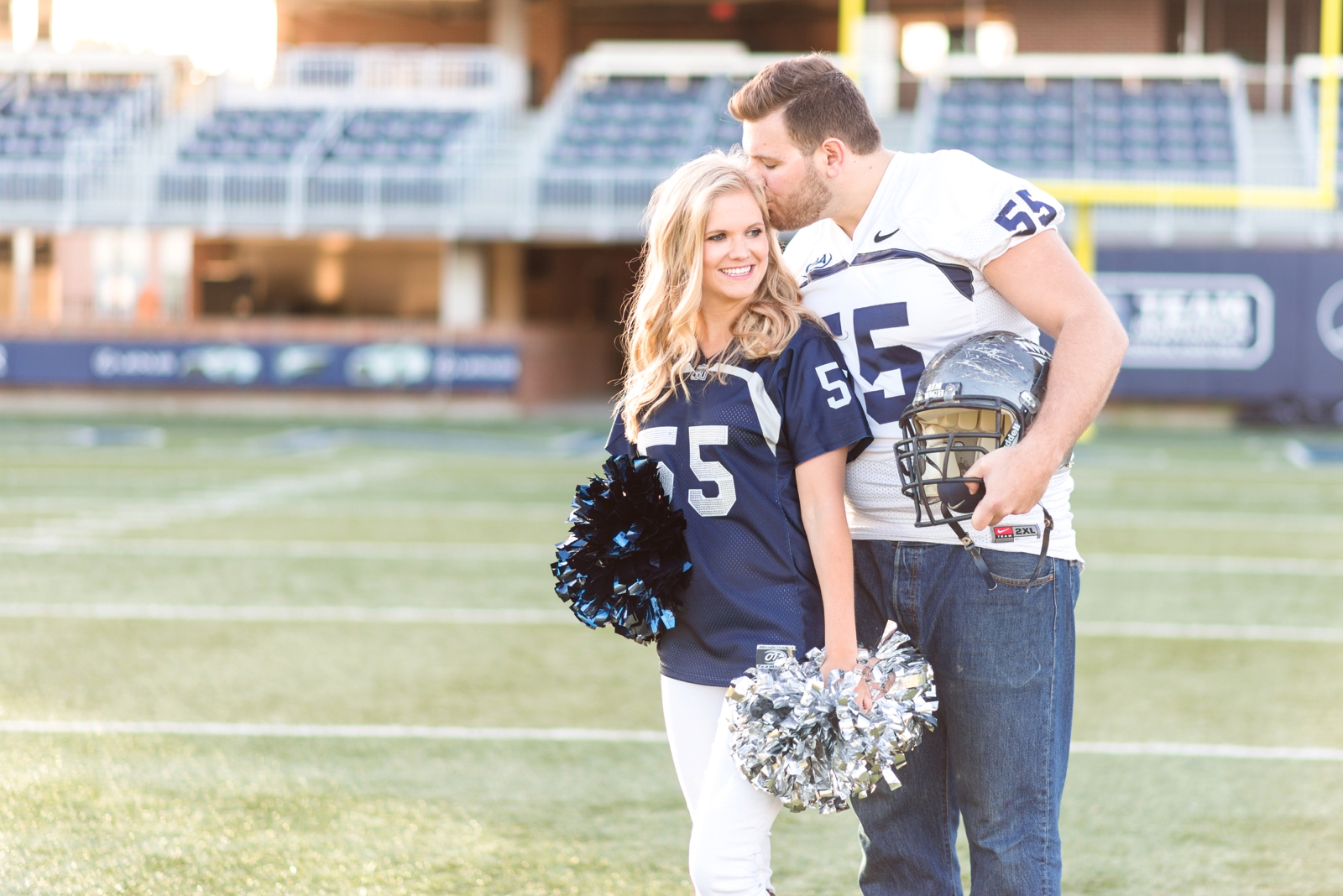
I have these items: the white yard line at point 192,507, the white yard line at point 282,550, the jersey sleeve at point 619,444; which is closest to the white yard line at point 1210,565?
the white yard line at point 282,550

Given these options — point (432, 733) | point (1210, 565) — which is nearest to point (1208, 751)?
point (432, 733)

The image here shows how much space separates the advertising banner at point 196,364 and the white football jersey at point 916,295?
1728cm

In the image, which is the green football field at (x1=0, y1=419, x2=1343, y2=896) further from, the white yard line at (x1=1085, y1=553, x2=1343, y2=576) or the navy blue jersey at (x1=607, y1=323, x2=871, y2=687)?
the navy blue jersey at (x1=607, y1=323, x2=871, y2=687)

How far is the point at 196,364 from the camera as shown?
19703 mm

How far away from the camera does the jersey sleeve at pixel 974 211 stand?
2.35 meters

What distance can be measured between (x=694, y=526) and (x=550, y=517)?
7.48 metres

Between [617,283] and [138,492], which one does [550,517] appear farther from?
[617,283]

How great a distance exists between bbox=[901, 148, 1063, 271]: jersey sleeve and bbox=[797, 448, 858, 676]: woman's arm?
37 cm

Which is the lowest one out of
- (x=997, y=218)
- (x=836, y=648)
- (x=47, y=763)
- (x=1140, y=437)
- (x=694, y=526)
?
(x=1140, y=437)

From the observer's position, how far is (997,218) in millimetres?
2357

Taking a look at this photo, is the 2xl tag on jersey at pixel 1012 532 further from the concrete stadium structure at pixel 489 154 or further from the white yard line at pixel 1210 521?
the concrete stadium structure at pixel 489 154

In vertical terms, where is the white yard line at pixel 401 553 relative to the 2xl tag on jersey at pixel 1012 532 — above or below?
below

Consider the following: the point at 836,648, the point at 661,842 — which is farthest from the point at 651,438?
the point at 661,842

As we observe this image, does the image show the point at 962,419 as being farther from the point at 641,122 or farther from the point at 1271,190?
the point at 641,122
